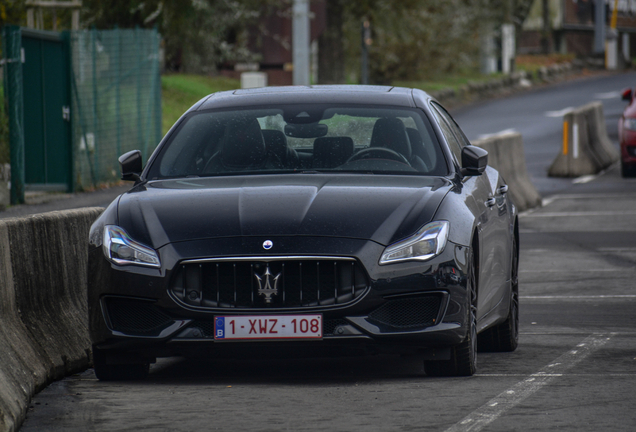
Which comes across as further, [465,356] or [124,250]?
[465,356]

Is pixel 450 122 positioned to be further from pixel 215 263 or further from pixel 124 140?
pixel 124 140

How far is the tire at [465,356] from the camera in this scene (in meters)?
6.79

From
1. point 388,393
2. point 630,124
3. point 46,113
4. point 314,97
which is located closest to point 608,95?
point 630,124

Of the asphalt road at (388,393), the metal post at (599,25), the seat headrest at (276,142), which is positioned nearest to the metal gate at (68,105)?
the asphalt road at (388,393)

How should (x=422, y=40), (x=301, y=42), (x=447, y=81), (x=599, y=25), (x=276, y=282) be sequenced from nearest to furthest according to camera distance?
(x=276, y=282) → (x=301, y=42) → (x=422, y=40) → (x=447, y=81) → (x=599, y=25)

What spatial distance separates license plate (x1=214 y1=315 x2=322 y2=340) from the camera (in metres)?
6.40

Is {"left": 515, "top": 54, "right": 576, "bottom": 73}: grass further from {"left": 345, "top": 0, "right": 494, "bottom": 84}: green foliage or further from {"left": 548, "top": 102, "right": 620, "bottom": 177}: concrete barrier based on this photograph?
{"left": 548, "top": 102, "right": 620, "bottom": 177}: concrete barrier

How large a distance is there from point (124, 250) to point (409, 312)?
1413 millimetres

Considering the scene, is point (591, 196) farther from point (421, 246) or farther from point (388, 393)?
point (388, 393)

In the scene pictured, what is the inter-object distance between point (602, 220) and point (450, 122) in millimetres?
9177

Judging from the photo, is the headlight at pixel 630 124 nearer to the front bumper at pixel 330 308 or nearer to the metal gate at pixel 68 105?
the metal gate at pixel 68 105

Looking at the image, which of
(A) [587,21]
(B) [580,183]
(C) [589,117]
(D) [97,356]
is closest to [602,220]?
(B) [580,183]

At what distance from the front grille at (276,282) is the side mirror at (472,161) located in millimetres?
1497

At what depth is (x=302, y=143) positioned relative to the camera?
25.7 ft
